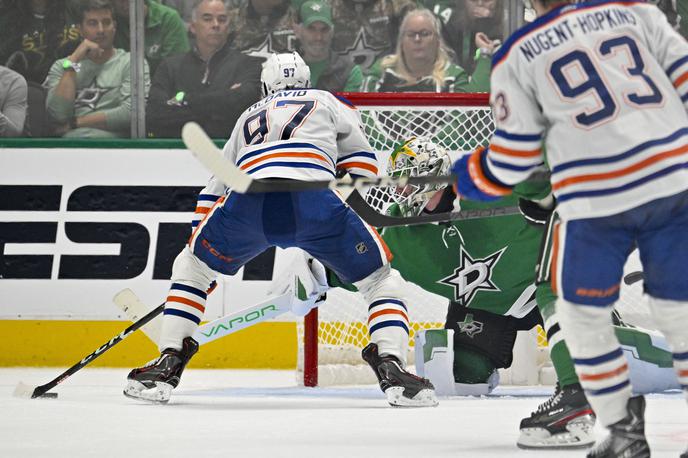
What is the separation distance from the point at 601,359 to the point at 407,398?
4.44 ft

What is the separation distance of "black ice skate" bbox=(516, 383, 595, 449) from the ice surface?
0.17 feet

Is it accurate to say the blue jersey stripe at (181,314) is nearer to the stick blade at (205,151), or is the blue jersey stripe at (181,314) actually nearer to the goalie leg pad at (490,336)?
the goalie leg pad at (490,336)

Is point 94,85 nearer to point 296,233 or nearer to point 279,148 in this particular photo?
point 279,148

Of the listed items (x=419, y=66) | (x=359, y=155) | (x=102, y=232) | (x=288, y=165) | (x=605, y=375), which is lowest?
(x=605, y=375)

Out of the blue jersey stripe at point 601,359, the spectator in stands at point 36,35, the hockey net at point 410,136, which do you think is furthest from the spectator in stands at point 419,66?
the blue jersey stripe at point 601,359

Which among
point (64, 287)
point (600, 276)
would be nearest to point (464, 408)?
point (600, 276)

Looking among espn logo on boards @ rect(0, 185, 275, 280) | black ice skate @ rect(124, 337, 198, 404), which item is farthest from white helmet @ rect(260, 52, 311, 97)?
espn logo on boards @ rect(0, 185, 275, 280)

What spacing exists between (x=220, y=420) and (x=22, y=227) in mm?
2537

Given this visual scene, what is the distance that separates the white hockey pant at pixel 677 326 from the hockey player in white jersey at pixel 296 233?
4.50ft

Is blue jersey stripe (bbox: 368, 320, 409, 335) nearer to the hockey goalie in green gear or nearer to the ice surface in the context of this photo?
the ice surface

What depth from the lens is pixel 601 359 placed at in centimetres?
213

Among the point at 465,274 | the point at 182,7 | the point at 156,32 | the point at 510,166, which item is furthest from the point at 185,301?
the point at 182,7

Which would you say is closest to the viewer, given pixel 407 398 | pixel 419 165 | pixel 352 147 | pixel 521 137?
pixel 521 137

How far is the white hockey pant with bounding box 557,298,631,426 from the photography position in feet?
6.98
